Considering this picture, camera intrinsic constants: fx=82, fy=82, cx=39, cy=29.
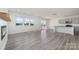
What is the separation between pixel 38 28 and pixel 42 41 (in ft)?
0.84

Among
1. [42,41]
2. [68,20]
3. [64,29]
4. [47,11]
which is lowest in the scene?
[42,41]

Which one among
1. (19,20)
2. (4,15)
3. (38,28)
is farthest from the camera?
(38,28)

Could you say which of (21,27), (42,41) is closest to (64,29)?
(42,41)

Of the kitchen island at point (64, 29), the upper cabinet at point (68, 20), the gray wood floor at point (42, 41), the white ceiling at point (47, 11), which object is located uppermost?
the white ceiling at point (47, 11)

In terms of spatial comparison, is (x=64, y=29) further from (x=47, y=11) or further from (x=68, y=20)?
(x=47, y=11)

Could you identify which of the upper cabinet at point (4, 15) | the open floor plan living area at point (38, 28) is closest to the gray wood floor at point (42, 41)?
the open floor plan living area at point (38, 28)

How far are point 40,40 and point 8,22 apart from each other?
622mm

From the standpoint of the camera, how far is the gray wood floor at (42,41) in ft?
4.35

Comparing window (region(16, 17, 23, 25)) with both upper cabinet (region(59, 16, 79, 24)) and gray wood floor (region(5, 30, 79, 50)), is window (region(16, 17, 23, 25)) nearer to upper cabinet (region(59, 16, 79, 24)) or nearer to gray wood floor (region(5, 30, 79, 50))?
gray wood floor (region(5, 30, 79, 50))

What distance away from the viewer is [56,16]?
143cm

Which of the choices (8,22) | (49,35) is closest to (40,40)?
(49,35)

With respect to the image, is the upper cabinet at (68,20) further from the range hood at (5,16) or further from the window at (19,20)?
the range hood at (5,16)

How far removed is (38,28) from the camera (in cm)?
154
